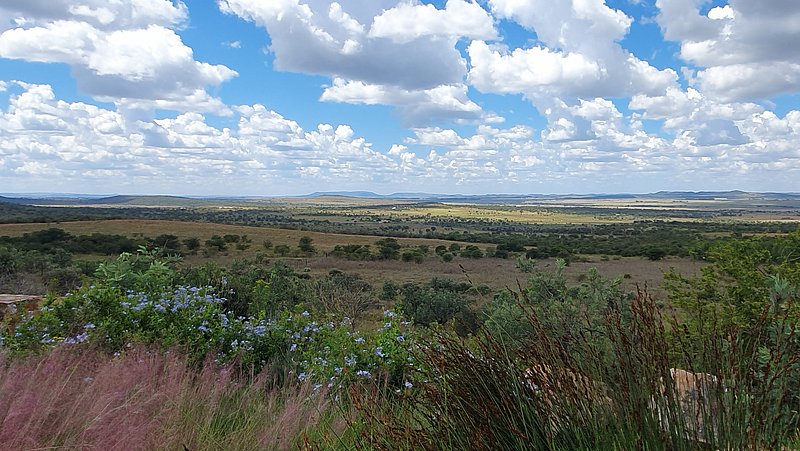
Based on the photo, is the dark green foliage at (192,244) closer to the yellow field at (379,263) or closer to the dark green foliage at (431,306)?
the yellow field at (379,263)

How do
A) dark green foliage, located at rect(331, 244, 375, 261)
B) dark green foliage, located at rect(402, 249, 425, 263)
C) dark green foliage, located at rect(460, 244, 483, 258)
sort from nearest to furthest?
dark green foliage, located at rect(402, 249, 425, 263) < dark green foliage, located at rect(331, 244, 375, 261) < dark green foliage, located at rect(460, 244, 483, 258)

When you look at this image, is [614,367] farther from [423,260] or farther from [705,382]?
[423,260]

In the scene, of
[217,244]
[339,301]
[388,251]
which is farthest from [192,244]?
[339,301]

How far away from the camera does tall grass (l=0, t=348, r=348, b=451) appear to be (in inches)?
110

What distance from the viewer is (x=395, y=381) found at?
17.2 feet

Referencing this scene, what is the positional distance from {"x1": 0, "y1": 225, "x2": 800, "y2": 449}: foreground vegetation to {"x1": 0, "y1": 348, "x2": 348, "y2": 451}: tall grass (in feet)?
0.04

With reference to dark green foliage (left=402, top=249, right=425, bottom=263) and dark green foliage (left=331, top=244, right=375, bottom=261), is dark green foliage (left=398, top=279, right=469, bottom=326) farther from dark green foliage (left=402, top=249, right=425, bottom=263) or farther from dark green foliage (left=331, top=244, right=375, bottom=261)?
dark green foliage (left=331, top=244, right=375, bottom=261)

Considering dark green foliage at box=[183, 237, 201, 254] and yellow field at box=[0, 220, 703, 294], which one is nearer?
yellow field at box=[0, 220, 703, 294]

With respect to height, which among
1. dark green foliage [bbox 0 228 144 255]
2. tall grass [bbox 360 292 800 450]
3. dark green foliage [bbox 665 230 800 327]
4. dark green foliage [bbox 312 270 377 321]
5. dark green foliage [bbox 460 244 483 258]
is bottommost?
dark green foliage [bbox 460 244 483 258]

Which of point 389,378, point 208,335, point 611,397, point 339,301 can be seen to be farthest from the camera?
point 339,301

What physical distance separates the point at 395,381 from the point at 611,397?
9.73 ft

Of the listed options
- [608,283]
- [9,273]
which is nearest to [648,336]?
[608,283]

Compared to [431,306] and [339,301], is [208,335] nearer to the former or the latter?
[339,301]

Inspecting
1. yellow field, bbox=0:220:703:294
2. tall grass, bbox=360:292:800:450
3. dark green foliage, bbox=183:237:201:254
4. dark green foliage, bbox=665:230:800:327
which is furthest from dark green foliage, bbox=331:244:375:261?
tall grass, bbox=360:292:800:450
